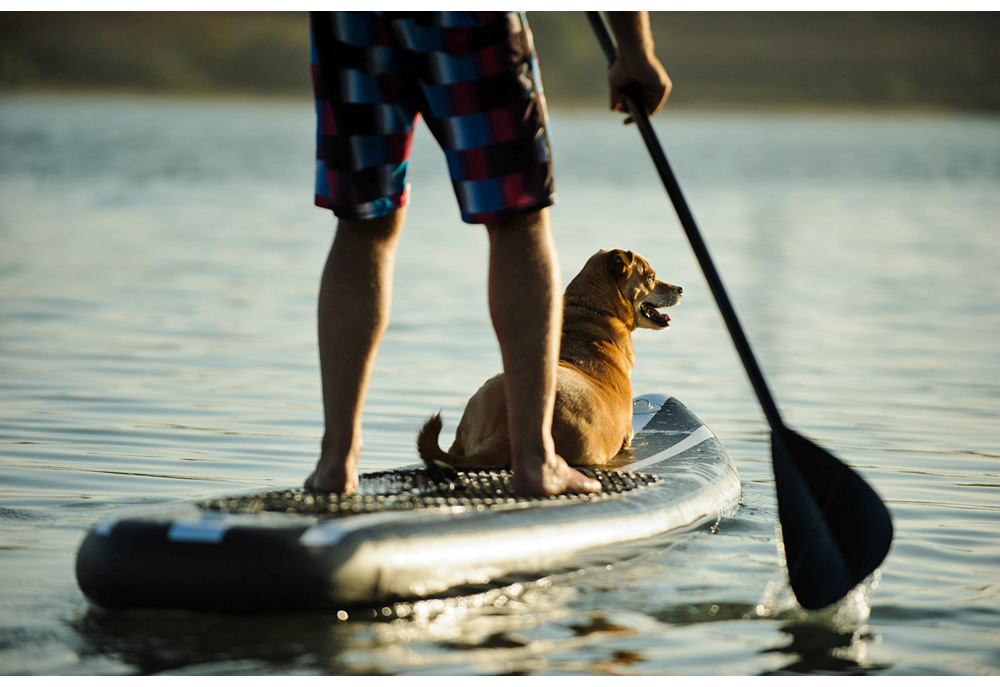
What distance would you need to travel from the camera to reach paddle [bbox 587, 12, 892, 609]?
10.0ft

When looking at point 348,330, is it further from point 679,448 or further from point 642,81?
point 679,448

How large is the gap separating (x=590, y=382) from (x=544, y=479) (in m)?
1.00

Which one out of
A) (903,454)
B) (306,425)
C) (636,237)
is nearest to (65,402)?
(306,425)

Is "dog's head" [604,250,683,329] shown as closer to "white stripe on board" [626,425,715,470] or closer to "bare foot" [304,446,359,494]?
"white stripe on board" [626,425,715,470]

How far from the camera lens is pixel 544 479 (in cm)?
325

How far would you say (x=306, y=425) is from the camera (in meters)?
5.36

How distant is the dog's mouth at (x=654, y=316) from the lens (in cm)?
499

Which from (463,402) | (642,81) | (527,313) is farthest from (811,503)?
(463,402)

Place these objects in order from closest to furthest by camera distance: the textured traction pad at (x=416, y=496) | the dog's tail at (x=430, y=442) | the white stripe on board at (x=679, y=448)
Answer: the textured traction pad at (x=416, y=496) → the dog's tail at (x=430, y=442) → the white stripe on board at (x=679, y=448)

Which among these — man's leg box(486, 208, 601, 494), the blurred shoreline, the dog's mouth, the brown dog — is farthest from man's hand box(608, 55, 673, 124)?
the blurred shoreline

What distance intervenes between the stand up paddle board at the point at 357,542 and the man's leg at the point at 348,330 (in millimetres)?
117

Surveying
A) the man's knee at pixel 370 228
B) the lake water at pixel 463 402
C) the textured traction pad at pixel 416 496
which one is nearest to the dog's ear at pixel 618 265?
the lake water at pixel 463 402

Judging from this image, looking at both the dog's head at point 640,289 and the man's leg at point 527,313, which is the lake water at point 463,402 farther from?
the dog's head at point 640,289

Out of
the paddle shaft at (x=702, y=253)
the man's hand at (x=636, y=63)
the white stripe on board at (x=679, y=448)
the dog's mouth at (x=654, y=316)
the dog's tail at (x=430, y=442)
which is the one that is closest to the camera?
the man's hand at (x=636, y=63)
